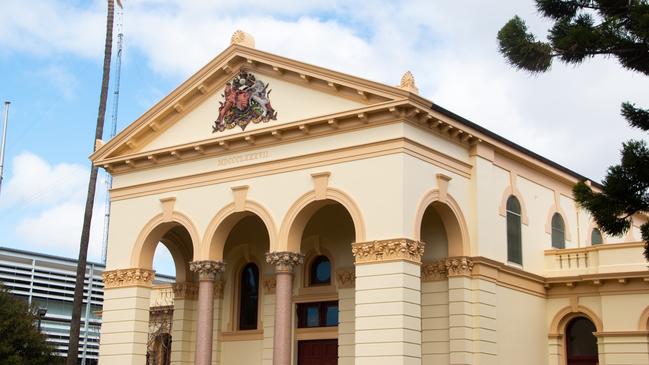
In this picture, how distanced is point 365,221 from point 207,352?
634cm

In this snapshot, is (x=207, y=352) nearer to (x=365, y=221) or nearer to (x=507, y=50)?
(x=365, y=221)

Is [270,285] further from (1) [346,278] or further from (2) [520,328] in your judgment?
(2) [520,328]

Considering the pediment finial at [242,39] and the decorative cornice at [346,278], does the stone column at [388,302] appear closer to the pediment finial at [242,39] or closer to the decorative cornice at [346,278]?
the decorative cornice at [346,278]

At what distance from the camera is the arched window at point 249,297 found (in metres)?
32.0

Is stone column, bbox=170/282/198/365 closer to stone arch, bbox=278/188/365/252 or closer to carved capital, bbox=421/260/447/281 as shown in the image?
stone arch, bbox=278/188/365/252

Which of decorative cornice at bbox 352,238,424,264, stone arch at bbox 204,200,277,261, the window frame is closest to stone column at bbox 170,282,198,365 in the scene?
stone arch at bbox 204,200,277,261

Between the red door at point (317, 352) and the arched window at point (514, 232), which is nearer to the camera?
the arched window at point (514, 232)

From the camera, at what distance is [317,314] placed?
30.3m

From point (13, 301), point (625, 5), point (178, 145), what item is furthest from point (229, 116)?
point (13, 301)

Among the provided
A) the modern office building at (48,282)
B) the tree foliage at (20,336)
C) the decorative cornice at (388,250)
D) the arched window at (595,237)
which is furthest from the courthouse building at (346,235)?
the modern office building at (48,282)

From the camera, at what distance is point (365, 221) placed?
82.9ft

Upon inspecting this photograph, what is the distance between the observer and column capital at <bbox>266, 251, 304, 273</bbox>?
87.4 ft

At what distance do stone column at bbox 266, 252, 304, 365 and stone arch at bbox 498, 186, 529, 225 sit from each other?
6344 mm

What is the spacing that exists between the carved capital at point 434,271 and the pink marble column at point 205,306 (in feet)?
19.1
